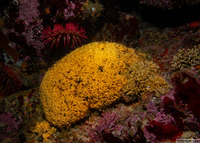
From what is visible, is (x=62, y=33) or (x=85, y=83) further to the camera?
(x=62, y=33)

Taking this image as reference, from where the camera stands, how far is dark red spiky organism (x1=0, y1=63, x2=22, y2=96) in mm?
5844

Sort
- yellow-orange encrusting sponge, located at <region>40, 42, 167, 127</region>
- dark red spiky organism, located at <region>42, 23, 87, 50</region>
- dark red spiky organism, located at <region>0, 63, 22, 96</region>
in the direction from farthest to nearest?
dark red spiky organism, located at <region>0, 63, 22, 96</region> < dark red spiky organism, located at <region>42, 23, 87, 50</region> < yellow-orange encrusting sponge, located at <region>40, 42, 167, 127</region>

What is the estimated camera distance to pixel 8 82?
600 cm

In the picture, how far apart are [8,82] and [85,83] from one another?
4082mm

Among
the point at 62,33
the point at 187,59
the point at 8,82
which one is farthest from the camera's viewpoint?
the point at 8,82

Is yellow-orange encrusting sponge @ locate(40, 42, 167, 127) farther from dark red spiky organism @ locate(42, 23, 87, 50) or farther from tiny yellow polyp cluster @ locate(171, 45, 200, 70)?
tiny yellow polyp cluster @ locate(171, 45, 200, 70)

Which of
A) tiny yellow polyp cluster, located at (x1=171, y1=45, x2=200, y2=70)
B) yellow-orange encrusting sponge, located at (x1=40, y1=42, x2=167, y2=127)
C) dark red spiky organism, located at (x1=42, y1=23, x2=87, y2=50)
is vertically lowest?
yellow-orange encrusting sponge, located at (x1=40, y1=42, x2=167, y2=127)

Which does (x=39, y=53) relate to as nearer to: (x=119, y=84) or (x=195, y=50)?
(x=119, y=84)

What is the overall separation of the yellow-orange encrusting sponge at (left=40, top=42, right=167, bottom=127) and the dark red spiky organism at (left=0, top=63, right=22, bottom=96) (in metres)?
2.07

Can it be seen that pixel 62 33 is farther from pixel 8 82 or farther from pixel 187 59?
pixel 187 59

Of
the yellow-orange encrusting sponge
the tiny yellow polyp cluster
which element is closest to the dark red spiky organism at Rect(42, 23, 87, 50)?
the yellow-orange encrusting sponge

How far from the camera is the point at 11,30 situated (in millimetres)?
6020

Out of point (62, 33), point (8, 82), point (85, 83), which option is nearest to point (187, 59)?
point (85, 83)

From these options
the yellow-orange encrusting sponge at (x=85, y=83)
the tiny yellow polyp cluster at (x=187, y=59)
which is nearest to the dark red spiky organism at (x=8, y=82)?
the yellow-orange encrusting sponge at (x=85, y=83)
